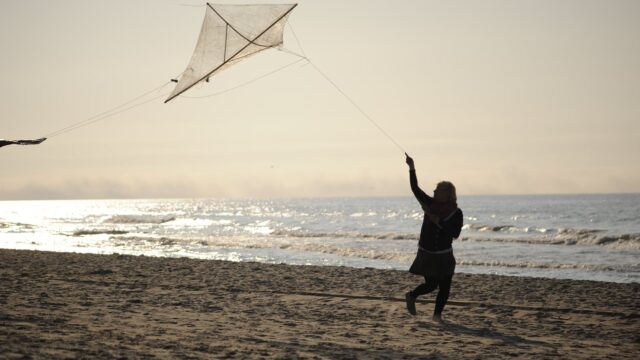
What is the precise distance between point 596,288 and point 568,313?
3.99 m

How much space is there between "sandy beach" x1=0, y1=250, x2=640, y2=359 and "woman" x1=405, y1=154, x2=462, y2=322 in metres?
0.71

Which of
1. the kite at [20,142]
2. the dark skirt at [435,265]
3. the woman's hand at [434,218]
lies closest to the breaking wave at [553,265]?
the dark skirt at [435,265]

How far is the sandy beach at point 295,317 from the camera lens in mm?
6453

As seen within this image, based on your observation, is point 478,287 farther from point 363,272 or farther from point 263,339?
point 263,339

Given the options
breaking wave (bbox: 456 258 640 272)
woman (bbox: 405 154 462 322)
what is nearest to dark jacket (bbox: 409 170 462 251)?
woman (bbox: 405 154 462 322)

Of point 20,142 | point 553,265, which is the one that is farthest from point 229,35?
point 553,265

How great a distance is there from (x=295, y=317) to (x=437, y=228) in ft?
7.49

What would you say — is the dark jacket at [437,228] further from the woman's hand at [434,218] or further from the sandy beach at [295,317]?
the sandy beach at [295,317]

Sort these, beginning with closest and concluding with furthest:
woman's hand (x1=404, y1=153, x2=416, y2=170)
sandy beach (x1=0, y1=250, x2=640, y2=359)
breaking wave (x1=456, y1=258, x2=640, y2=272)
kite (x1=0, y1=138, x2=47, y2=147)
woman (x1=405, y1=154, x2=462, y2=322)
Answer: sandy beach (x1=0, y1=250, x2=640, y2=359), woman's hand (x1=404, y1=153, x2=416, y2=170), woman (x1=405, y1=154, x2=462, y2=322), kite (x1=0, y1=138, x2=47, y2=147), breaking wave (x1=456, y1=258, x2=640, y2=272)

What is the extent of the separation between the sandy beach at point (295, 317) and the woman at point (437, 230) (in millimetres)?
713

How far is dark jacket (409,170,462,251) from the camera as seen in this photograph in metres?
7.72

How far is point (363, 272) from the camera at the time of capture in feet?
49.3

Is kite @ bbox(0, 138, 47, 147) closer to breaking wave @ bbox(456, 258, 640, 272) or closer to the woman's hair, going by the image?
the woman's hair

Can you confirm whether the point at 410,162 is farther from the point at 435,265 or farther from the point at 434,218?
the point at 435,265
